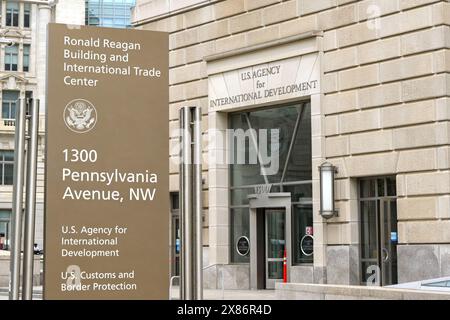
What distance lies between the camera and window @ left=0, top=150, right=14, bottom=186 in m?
64.2

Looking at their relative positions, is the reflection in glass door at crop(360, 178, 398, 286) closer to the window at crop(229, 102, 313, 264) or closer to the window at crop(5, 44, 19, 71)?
the window at crop(229, 102, 313, 264)

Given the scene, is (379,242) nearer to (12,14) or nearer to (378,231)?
(378,231)

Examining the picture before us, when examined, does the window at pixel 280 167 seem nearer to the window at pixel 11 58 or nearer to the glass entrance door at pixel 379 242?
the glass entrance door at pixel 379 242

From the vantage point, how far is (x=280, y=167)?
24.9m

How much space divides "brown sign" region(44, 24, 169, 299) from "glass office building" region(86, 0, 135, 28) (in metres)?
80.6

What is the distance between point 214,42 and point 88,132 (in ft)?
64.3

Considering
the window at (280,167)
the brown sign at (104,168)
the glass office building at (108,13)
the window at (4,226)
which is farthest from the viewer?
the glass office building at (108,13)

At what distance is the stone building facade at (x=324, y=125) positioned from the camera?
2053 cm

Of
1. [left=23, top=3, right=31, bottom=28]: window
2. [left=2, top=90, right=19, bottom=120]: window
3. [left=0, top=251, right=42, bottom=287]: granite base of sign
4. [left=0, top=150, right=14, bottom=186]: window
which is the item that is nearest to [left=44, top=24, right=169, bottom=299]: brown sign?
[left=0, top=251, right=42, bottom=287]: granite base of sign

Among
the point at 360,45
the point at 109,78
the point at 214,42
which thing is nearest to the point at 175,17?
the point at 214,42

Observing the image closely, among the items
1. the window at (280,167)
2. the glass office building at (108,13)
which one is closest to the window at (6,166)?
the glass office building at (108,13)

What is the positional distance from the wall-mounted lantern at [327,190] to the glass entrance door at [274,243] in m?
2.48
